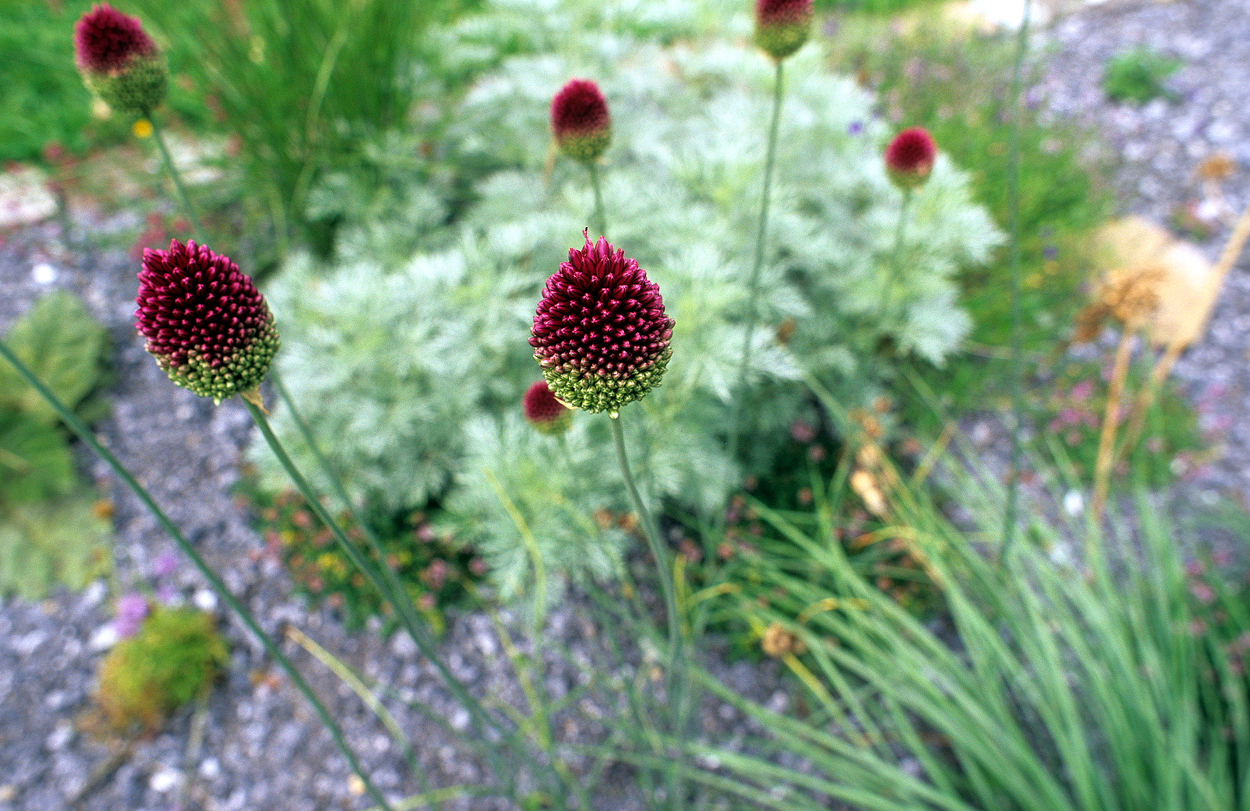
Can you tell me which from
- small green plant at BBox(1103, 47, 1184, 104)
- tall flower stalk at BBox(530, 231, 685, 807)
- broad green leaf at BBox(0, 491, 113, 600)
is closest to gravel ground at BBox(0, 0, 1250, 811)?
broad green leaf at BBox(0, 491, 113, 600)

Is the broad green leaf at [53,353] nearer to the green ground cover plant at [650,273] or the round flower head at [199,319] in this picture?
the green ground cover plant at [650,273]

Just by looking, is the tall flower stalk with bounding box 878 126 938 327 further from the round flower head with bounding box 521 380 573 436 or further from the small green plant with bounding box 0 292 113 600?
the small green plant with bounding box 0 292 113 600

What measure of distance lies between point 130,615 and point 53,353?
3.78 ft

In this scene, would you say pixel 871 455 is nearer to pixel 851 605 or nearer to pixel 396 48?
pixel 851 605

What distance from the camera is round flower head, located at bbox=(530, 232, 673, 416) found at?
2.75 feet

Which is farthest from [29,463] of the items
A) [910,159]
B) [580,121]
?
Result: [910,159]

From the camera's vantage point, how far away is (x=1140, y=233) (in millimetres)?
3588

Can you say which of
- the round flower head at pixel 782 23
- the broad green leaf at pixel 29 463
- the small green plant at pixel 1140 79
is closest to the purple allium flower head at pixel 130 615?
the broad green leaf at pixel 29 463

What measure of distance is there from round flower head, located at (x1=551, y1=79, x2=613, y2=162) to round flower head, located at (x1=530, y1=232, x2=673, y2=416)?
0.81 metres

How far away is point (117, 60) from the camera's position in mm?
1390

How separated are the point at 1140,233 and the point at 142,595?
475 centimetres

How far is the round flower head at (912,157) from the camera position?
5.86ft

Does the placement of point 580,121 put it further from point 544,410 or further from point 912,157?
point 912,157

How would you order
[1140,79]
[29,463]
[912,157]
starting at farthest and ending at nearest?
[1140,79] < [29,463] < [912,157]
